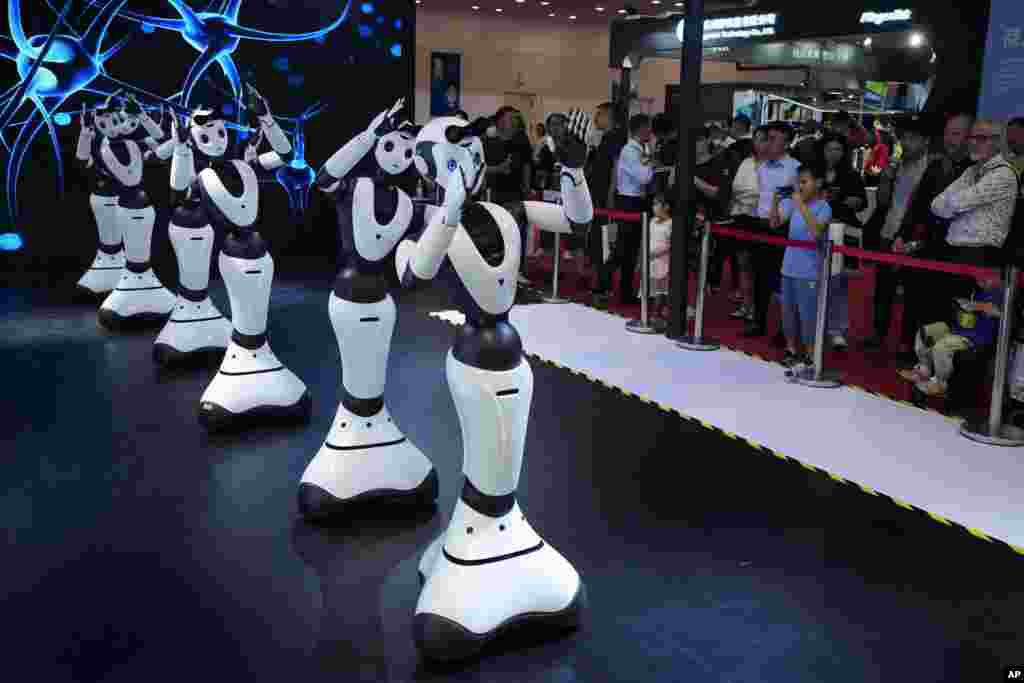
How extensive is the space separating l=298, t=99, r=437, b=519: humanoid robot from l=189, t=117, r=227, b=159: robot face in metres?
1.48

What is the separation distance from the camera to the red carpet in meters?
5.78

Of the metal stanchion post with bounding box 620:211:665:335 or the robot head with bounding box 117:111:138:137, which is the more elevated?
the robot head with bounding box 117:111:138:137

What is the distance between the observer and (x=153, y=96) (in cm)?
970

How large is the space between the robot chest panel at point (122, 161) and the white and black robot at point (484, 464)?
5.01 m

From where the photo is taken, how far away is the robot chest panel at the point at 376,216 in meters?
3.56

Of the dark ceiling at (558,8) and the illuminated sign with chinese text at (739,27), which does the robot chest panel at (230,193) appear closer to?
the illuminated sign with chinese text at (739,27)

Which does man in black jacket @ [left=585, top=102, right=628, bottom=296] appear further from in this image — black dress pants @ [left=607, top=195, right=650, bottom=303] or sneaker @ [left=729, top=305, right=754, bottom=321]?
sneaker @ [left=729, top=305, right=754, bottom=321]

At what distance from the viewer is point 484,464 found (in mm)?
2814

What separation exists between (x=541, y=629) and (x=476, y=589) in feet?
0.87

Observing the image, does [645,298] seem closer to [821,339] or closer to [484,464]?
[821,339]

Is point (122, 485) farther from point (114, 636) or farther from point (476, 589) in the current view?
point (476, 589)

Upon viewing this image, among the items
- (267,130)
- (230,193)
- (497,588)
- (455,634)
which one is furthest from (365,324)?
(267,130)

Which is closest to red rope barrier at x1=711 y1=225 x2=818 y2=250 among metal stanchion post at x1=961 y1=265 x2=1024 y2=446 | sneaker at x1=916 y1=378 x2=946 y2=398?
sneaker at x1=916 y1=378 x2=946 y2=398

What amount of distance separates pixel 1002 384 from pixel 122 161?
615 centimetres
